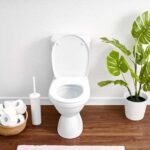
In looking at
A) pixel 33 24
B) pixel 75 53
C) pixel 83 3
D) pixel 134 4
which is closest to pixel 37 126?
pixel 75 53

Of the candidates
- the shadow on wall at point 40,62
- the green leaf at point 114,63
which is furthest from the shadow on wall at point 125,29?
the shadow on wall at point 40,62

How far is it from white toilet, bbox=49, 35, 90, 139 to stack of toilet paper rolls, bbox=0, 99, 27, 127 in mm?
370

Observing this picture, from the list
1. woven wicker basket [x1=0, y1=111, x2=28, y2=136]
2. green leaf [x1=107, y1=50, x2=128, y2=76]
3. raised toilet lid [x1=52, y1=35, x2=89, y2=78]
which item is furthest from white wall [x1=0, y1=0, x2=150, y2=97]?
woven wicker basket [x1=0, y1=111, x2=28, y2=136]

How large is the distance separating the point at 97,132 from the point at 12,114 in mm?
782

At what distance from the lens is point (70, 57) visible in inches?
98.7

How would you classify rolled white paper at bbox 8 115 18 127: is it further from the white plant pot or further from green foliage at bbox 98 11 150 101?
the white plant pot

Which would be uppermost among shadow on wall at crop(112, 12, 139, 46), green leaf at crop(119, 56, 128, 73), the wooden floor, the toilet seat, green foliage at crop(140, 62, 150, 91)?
shadow on wall at crop(112, 12, 139, 46)

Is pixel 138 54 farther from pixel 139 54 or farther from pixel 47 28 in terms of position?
pixel 47 28

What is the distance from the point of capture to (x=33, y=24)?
8.28 feet

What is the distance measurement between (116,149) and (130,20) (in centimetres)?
118

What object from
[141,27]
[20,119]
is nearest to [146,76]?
[141,27]

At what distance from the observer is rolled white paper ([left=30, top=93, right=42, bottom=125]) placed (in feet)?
8.01

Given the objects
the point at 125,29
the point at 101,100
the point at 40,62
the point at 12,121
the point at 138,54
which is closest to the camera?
the point at 12,121

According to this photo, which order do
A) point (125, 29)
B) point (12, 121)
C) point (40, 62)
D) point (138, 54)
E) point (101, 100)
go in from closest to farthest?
point (12, 121), point (138, 54), point (125, 29), point (40, 62), point (101, 100)
